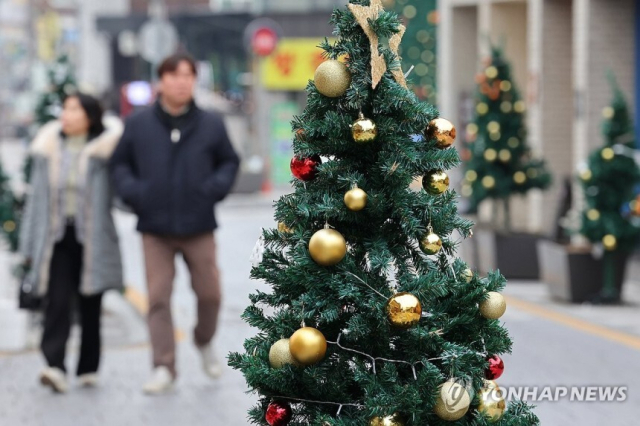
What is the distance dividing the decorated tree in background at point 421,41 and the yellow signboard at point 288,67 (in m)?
14.9

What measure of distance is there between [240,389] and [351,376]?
410cm

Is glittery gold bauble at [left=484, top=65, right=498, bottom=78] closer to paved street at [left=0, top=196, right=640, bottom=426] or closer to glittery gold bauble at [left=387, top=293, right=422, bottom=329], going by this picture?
paved street at [left=0, top=196, right=640, bottom=426]

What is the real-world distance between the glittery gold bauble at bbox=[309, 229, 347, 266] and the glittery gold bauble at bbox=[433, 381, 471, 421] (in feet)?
1.61

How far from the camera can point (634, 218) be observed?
1252 centimetres

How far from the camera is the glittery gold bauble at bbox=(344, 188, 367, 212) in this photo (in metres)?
4.33

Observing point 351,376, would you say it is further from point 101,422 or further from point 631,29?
point 631,29

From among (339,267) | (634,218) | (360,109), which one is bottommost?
(634,218)

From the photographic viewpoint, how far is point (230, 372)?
9086 mm

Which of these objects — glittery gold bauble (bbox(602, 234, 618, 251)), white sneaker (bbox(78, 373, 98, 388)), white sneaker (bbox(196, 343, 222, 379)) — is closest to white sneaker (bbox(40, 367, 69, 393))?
white sneaker (bbox(78, 373, 98, 388))

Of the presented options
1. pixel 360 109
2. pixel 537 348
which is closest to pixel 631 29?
pixel 537 348

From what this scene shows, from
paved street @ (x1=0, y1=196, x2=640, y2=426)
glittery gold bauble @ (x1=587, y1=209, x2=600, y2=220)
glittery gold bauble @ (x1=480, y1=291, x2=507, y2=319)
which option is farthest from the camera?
glittery gold bauble @ (x1=587, y1=209, x2=600, y2=220)

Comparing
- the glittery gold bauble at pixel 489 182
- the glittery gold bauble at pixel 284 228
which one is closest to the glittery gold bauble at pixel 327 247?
the glittery gold bauble at pixel 284 228


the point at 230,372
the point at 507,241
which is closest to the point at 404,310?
the point at 230,372

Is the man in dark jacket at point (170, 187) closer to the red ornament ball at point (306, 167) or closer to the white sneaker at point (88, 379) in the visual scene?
the white sneaker at point (88, 379)
